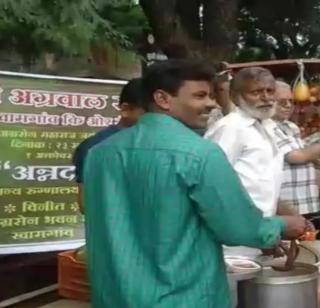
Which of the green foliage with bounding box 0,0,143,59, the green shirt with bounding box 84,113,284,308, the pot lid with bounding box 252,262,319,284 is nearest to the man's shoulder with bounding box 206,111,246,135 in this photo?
the pot lid with bounding box 252,262,319,284

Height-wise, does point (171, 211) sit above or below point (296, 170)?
below

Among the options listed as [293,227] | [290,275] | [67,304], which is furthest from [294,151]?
[293,227]

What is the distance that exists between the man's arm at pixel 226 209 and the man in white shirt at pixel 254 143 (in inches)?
51.4

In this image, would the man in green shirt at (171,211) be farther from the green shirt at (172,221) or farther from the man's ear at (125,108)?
the man's ear at (125,108)

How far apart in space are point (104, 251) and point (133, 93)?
5.54 feet

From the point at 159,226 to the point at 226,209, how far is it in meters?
0.21

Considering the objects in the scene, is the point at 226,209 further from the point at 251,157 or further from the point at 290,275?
the point at 251,157

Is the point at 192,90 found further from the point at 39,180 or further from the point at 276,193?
the point at 39,180

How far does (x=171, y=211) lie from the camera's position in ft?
7.79

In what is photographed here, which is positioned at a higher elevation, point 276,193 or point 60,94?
point 60,94

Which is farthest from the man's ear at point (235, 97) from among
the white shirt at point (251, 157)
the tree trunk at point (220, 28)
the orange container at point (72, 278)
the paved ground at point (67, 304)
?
the tree trunk at point (220, 28)

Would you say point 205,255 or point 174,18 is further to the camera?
point 174,18

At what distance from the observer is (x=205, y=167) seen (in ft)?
7.68

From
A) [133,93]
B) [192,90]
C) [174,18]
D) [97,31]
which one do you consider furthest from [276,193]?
[174,18]
